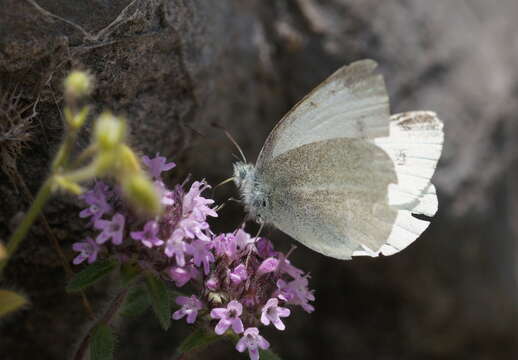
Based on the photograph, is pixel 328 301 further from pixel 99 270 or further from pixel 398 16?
pixel 99 270

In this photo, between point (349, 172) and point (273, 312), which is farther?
point (349, 172)

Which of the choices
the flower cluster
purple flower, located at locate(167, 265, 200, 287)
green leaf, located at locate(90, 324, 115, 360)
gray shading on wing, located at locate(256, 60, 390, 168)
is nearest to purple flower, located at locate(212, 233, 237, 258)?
the flower cluster

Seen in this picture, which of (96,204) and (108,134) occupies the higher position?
(108,134)

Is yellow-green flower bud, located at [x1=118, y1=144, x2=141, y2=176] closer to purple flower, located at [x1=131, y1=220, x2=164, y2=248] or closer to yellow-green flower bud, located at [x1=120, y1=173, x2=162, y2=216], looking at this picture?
yellow-green flower bud, located at [x1=120, y1=173, x2=162, y2=216]

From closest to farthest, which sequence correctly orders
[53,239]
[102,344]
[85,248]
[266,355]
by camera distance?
1. [85,248]
2. [102,344]
3. [266,355]
4. [53,239]

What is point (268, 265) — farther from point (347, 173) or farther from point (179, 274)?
point (347, 173)

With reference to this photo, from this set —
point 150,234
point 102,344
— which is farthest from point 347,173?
point 102,344

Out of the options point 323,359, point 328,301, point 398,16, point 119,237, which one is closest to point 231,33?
point 398,16

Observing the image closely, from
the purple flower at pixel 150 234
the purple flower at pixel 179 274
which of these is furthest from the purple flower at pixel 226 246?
the purple flower at pixel 150 234
